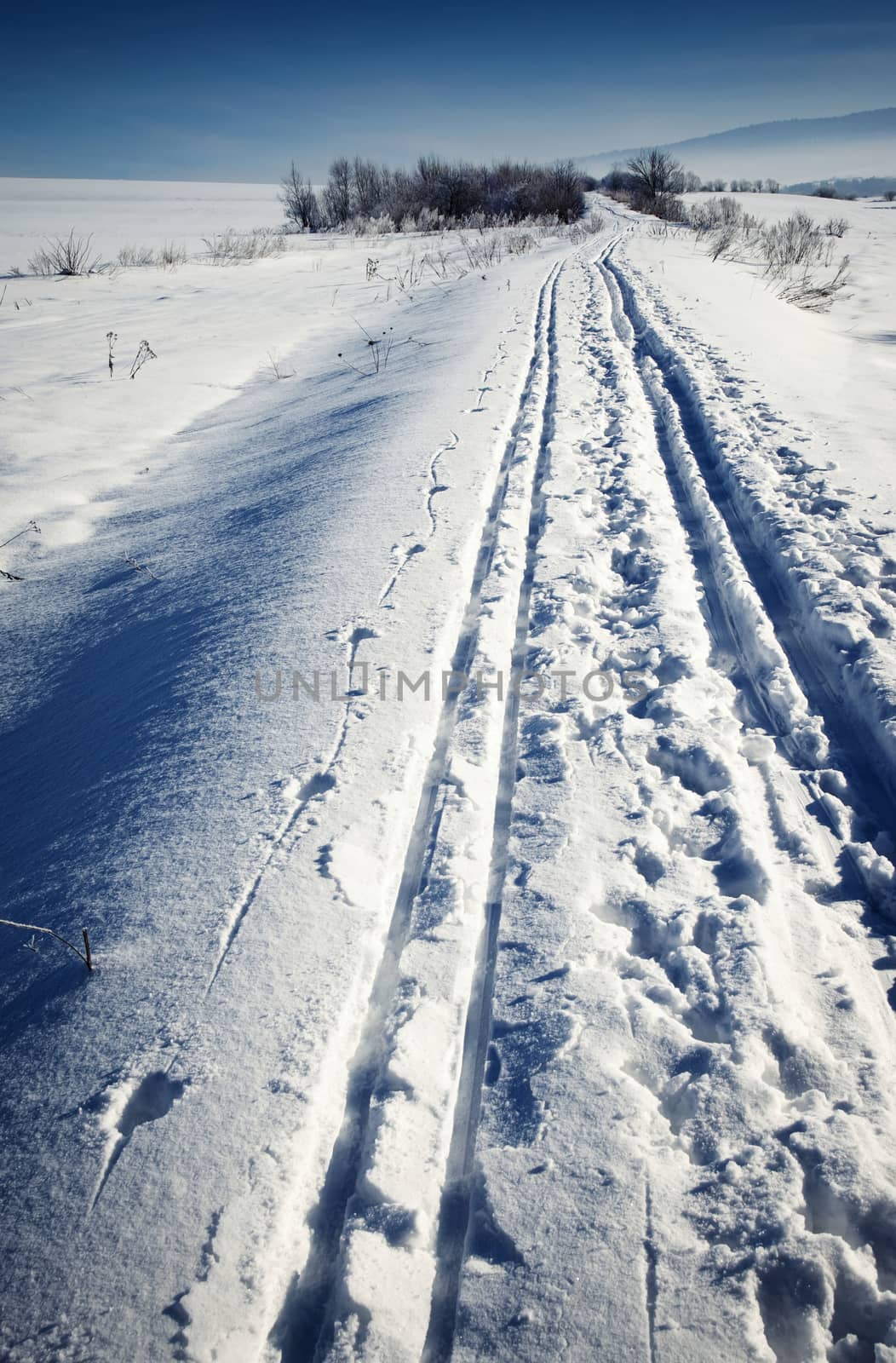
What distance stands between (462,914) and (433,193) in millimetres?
34394

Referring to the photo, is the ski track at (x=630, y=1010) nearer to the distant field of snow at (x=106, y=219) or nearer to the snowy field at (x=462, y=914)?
the snowy field at (x=462, y=914)

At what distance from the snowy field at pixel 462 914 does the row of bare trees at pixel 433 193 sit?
28.2 metres

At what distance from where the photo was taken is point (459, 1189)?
1.23 meters

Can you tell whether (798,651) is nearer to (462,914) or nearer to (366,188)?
(462,914)

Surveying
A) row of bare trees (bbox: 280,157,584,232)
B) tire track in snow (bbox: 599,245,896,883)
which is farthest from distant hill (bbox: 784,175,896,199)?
tire track in snow (bbox: 599,245,896,883)

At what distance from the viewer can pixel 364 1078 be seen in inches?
54.7

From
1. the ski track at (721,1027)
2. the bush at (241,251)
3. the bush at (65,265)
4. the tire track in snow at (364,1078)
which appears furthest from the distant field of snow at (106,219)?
the ski track at (721,1027)

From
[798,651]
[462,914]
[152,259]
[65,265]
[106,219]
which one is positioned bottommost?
[462,914]

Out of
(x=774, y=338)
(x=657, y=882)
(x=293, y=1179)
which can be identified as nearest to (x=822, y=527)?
(x=657, y=882)

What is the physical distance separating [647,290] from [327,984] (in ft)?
33.3

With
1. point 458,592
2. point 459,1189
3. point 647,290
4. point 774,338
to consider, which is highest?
point 647,290

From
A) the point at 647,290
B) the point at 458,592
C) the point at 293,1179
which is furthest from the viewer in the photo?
the point at 647,290

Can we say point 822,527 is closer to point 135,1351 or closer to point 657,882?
point 657,882

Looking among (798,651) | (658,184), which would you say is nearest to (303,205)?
(658,184)
